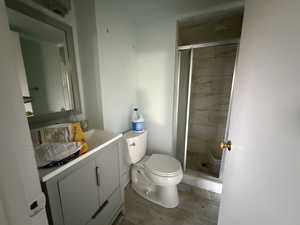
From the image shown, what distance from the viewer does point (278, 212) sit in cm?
41

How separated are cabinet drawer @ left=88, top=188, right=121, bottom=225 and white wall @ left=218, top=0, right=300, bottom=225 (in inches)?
36.1

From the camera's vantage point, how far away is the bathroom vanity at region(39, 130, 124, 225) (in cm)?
70

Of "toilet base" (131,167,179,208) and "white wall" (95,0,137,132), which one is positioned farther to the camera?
"toilet base" (131,167,179,208)

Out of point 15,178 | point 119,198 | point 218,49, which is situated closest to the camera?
point 15,178

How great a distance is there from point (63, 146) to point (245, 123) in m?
1.04

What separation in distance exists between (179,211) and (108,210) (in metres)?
0.76

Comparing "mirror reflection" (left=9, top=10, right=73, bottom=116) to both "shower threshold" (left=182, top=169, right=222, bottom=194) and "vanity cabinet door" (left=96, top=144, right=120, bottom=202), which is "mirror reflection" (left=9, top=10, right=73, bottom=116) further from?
"shower threshold" (left=182, top=169, right=222, bottom=194)

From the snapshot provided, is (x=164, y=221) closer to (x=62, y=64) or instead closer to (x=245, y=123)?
(x=245, y=123)

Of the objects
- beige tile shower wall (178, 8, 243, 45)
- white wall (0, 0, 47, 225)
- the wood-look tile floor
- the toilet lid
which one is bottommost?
the wood-look tile floor

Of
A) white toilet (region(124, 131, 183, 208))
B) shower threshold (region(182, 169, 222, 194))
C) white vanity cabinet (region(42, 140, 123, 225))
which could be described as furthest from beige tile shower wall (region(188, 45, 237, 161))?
white vanity cabinet (region(42, 140, 123, 225))

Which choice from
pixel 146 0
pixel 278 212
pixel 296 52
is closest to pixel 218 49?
pixel 146 0

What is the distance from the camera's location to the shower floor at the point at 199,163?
6.02ft

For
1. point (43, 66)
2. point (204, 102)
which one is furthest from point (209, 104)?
point (43, 66)

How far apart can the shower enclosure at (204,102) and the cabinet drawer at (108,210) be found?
3.23 feet
